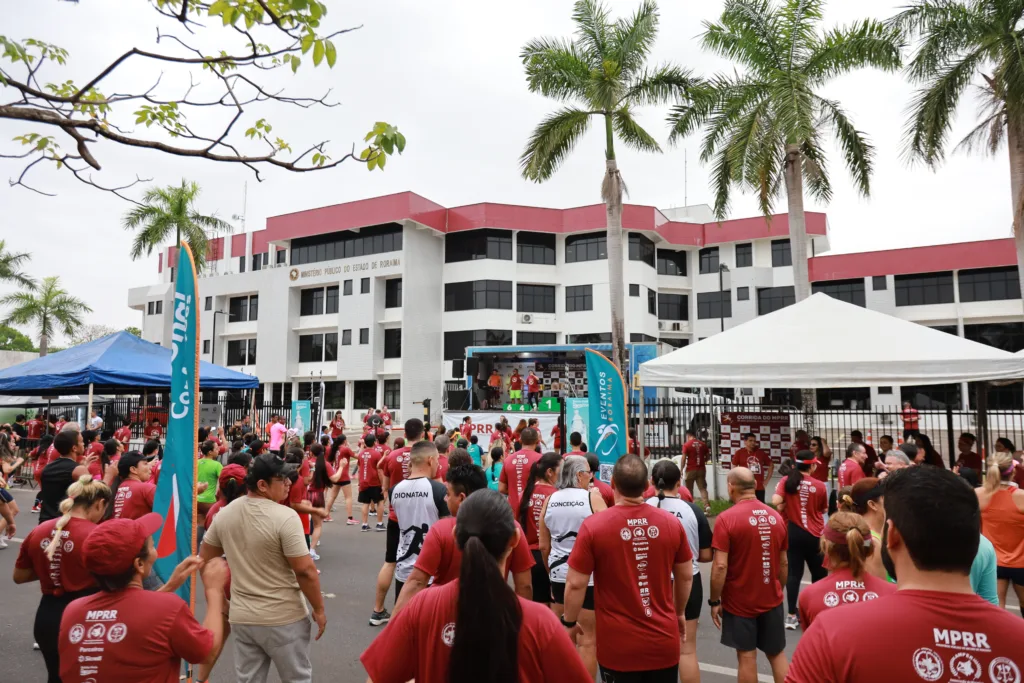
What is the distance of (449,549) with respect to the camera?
12.1ft

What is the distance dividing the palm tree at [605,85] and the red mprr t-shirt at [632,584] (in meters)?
14.9

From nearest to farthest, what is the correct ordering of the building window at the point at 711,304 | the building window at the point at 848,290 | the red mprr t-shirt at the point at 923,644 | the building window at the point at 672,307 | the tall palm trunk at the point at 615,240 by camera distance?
the red mprr t-shirt at the point at 923,644, the tall palm trunk at the point at 615,240, the building window at the point at 848,290, the building window at the point at 711,304, the building window at the point at 672,307

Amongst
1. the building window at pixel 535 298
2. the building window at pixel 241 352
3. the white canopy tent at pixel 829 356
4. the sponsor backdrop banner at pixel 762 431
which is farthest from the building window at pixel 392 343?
the white canopy tent at pixel 829 356

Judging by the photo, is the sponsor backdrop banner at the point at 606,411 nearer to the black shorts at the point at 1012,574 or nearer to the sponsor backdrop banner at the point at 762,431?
the black shorts at the point at 1012,574

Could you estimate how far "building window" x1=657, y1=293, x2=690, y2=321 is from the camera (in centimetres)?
3675

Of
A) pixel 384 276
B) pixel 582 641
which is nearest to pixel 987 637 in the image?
pixel 582 641

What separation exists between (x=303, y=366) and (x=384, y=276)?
26.3ft

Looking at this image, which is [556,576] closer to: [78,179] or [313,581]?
[313,581]

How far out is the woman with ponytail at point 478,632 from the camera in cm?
182

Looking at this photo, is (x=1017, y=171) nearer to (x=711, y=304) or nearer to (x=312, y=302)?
(x=711, y=304)

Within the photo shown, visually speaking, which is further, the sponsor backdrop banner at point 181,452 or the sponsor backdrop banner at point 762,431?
the sponsor backdrop banner at point 762,431

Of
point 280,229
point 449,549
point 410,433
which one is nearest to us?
point 449,549

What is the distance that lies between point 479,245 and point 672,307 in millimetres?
12036

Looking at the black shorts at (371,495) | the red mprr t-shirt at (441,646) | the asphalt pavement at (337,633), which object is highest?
the red mprr t-shirt at (441,646)
